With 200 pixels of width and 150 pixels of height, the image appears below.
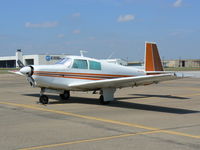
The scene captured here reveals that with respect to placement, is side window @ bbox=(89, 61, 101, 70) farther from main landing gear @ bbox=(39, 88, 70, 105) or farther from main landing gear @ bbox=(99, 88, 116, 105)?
main landing gear @ bbox=(39, 88, 70, 105)

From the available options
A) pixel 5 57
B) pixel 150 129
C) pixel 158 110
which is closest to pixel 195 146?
pixel 150 129

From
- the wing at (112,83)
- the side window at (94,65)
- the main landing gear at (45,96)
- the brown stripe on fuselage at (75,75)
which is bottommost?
the main landing gear at (45,96)

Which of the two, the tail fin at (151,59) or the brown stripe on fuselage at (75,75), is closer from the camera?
the brown stripe on fuselage at (75,75)

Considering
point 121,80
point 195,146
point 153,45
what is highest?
Result: point 153,45

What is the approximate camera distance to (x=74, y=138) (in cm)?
661

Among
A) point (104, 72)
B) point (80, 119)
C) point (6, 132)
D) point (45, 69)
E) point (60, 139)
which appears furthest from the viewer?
point (104, 72)

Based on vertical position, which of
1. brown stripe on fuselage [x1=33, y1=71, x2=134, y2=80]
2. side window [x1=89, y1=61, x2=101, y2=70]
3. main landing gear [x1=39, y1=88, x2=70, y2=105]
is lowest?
main landing gear [x1=39, y1=88, x2=70, y2=105]

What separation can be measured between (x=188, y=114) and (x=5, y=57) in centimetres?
13623

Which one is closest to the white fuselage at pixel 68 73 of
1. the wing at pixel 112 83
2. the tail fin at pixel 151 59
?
the wing at pixel 112 83

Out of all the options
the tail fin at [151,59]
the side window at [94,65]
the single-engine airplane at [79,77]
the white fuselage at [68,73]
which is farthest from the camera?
the tail fin at [151,59]

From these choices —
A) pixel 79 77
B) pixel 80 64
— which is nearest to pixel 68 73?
pixel 79 77

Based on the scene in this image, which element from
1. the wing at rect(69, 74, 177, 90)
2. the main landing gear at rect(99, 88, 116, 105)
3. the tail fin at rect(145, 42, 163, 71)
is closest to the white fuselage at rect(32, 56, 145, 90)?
the wing at rect(69, 74, 177, 90)

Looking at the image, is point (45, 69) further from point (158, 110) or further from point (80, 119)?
point (158, 110)

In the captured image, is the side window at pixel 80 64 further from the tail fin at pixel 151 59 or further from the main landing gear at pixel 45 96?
the tail fin at pixel 151 59
